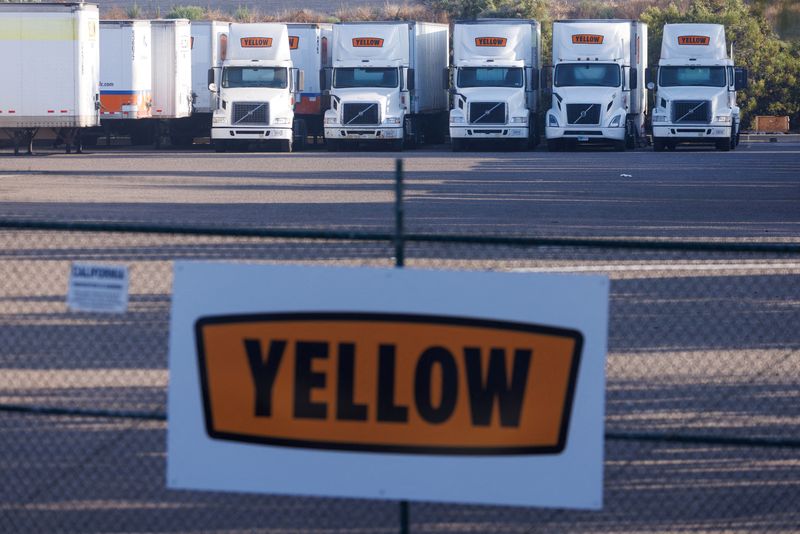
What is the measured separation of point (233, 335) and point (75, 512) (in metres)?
1.59

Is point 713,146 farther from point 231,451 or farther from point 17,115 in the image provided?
→ point 231,451

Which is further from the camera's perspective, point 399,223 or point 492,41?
point 492,41

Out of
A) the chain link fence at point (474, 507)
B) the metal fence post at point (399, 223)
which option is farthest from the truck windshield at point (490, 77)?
the metal fence post at point (399, 223)

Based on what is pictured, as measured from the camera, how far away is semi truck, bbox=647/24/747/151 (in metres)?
42.4

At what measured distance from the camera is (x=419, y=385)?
18.6 feet

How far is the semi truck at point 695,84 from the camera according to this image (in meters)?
42.4

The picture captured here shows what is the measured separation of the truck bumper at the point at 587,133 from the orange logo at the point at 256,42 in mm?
9385

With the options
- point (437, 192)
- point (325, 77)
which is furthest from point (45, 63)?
point (437, 192)

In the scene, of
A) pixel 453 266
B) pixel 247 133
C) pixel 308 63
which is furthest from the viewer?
pixel 308 63

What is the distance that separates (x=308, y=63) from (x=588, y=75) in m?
9.58

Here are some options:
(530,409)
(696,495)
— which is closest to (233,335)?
(530,409)

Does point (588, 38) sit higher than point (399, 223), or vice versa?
point (588, 38)

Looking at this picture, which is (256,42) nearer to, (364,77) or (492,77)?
(364,77)

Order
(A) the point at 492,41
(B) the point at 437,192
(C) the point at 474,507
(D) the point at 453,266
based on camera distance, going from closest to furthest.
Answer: (C) the point at 474,507 → (D) the point at 453,266 → (B) the point at 437,192 → (A) the point at 492,41
